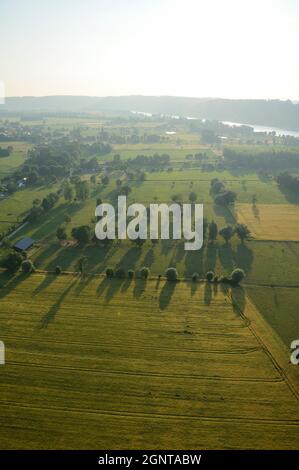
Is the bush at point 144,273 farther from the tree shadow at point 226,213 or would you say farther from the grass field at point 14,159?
the grass field at point 14,159

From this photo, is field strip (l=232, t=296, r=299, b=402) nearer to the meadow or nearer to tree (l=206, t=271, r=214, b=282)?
the meadow

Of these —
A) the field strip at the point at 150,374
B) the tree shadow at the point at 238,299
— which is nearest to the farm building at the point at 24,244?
the field strip at the point at 150,374

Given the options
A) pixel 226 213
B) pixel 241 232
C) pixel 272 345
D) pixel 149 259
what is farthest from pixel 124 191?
pixel 272 345

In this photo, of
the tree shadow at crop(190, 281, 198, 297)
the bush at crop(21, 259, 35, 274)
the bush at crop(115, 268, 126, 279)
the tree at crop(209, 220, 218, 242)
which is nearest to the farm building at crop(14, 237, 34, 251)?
the bush at crop(21, 259, 35, 274)

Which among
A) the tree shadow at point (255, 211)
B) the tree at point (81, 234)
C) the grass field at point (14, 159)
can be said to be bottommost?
the tree at point (81, 234)

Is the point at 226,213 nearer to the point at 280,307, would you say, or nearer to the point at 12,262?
the point at 280,307

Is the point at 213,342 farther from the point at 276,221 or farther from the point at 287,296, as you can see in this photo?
the point at 276,221
